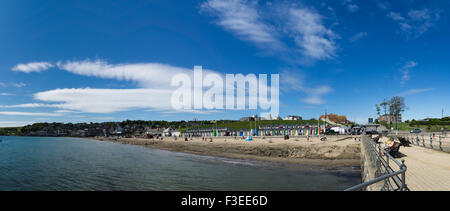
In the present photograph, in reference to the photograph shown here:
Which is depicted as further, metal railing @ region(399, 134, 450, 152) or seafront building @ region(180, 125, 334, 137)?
seafront building @ region(180, 125, 334, 137)

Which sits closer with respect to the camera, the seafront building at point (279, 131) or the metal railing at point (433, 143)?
the metal railing at point (433, 143)

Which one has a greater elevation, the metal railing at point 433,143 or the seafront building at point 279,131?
the metal railing at point 433,143

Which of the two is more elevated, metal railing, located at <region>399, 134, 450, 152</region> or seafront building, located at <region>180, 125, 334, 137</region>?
metal railing, located at <region>399, 134, 450, 152</region>

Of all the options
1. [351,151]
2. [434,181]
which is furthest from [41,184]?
[351,151]

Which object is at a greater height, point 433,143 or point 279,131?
point 433,143

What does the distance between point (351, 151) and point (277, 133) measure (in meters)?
50.0

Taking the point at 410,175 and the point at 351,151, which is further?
the point at 351,151

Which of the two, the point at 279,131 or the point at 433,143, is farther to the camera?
the point at 279,131
